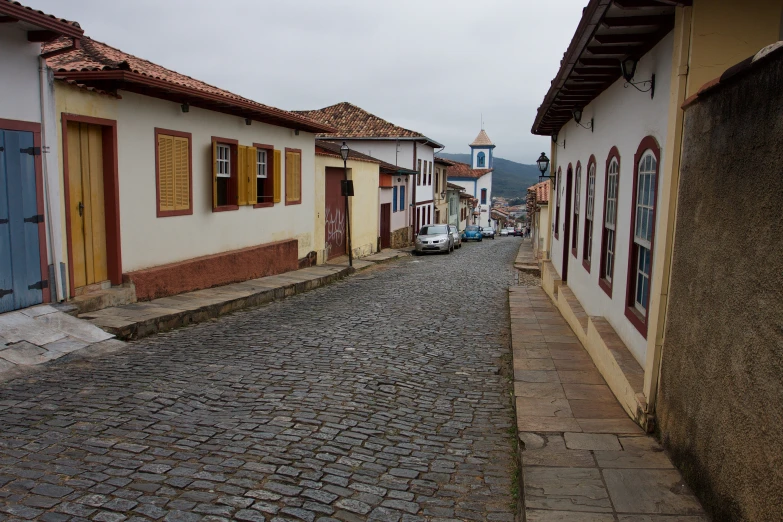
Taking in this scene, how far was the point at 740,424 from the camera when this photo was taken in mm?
2939

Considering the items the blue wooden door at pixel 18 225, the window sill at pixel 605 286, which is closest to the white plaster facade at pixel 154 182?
→ the blue wooden door at pixel 18 225

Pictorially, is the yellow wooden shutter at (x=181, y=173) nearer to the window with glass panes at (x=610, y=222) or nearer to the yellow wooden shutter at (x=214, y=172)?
the yellow wooden shutter at (x=214, y=172)

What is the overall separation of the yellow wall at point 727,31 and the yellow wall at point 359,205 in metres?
14.4

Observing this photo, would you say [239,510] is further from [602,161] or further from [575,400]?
[602,161]

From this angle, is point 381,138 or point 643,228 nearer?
point 643,228

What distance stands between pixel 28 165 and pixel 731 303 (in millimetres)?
7641

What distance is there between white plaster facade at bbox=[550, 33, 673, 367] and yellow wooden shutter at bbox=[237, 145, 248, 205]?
21.2 ft

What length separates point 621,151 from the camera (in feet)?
23.2

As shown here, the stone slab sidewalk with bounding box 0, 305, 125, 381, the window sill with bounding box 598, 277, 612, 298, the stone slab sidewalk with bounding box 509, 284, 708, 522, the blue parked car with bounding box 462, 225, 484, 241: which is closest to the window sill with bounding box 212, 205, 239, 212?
the stone slab sidewalk with bounding box 0, 305, 125, 381

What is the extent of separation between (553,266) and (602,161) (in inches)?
248

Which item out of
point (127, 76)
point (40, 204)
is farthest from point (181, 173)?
point (40, 204)

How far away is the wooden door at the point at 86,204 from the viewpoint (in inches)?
340

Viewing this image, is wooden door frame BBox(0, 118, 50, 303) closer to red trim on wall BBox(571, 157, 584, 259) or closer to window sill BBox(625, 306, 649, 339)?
window sill BBox(625, 306, 649, 339)

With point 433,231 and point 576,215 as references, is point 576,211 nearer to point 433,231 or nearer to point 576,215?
point 576,215
